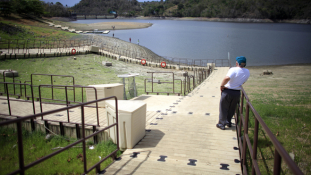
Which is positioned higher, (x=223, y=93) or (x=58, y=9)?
(x=58, y=9)

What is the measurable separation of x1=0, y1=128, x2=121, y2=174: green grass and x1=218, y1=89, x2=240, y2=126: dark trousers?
112 inches

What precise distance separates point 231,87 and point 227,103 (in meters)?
0.46

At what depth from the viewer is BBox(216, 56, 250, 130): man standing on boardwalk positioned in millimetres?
5504

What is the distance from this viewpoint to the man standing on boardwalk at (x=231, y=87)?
5504 mm

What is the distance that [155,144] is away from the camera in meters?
5.33

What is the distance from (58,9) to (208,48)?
357ft

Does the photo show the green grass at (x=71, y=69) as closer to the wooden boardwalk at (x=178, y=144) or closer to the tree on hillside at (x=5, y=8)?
the wooden boardwalk at (x=178, y=144)

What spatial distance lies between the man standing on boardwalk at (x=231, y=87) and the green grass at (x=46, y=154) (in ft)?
9.45

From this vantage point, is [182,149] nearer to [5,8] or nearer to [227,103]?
[227,103]

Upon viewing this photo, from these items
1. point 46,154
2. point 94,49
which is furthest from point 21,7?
point 46,154

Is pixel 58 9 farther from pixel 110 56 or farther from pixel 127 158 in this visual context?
pixel 127 158

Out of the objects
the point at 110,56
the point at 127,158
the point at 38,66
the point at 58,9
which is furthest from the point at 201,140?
the point at 58,9

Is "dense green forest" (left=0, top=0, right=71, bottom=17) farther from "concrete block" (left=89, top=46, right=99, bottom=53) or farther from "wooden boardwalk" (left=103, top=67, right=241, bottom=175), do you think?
"wooden boardwalk" (left=103, top=67, right=241, bottom=175)

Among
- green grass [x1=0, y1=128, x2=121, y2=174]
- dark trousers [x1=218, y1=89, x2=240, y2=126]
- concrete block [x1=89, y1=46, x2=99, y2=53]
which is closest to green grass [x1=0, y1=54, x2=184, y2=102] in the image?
concrete block [x1=89, y1=46, x2=99, y2=53]
